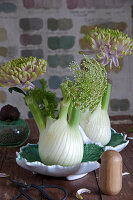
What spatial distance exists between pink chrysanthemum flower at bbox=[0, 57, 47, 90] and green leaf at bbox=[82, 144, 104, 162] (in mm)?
315

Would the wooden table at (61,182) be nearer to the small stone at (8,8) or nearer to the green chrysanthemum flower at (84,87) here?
the green chrysanthemum flower at (84,87)

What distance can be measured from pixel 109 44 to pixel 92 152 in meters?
0.39

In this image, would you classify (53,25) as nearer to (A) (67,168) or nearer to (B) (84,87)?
(B) (84,87)

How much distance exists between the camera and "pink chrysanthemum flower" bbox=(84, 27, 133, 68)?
3.55ft

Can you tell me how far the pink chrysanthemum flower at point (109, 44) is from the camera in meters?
1.08

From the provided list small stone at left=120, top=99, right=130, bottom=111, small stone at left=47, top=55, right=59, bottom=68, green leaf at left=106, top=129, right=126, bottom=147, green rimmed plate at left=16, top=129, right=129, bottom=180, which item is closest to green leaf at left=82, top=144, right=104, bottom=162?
green rimmed plate at left=16, top=129, right=129, bottom=180

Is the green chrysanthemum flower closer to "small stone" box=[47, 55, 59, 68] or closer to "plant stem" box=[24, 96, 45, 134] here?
"plant stem" box=[24, 96, 45, 134]

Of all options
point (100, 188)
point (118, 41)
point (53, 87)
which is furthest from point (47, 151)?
point (53, 87)

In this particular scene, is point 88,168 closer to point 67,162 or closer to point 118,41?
point 67,162

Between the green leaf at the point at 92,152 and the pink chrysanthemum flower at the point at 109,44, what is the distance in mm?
310

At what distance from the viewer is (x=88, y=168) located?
913 mm

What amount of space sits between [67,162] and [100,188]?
5.1 inches

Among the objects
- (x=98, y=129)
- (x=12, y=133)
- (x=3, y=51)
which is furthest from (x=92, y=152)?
(x=3, y=51)

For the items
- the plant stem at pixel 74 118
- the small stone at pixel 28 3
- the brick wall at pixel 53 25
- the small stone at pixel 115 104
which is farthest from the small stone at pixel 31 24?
the plant stem at pixel 74 118
